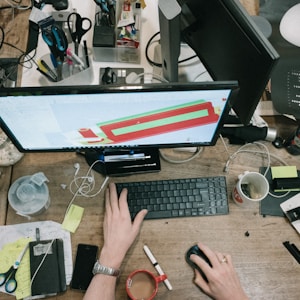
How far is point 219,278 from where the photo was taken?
978mm

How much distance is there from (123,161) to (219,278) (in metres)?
0.45

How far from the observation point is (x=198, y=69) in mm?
1236

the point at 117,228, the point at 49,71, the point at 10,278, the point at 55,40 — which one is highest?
the point at 55,40

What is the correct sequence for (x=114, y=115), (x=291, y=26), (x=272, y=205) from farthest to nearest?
(x=291, y=26) → (x=272, y=205) → (x=114, y=115)

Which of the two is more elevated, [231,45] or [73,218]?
[231,45]

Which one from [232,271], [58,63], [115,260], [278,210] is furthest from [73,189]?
[278,210]

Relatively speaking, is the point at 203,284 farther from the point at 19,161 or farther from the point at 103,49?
the point at 103,49

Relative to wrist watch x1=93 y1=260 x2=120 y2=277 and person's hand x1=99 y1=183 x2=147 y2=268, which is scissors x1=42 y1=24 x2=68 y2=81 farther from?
wrist watch x1=93 y1=260 x2=120 y2=277

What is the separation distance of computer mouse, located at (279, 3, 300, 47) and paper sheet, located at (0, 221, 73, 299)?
1.02 metres

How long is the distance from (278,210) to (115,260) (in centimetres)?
52

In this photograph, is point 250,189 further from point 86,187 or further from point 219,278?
point 86,187

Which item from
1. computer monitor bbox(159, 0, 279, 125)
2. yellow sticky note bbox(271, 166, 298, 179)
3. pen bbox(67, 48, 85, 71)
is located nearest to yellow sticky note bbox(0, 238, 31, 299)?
pen bbox(67, 48, 85, 71)

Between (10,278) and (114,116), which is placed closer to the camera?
(114,116)

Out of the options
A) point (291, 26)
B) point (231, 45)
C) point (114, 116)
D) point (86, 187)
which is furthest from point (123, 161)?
A: point (291, 26)
